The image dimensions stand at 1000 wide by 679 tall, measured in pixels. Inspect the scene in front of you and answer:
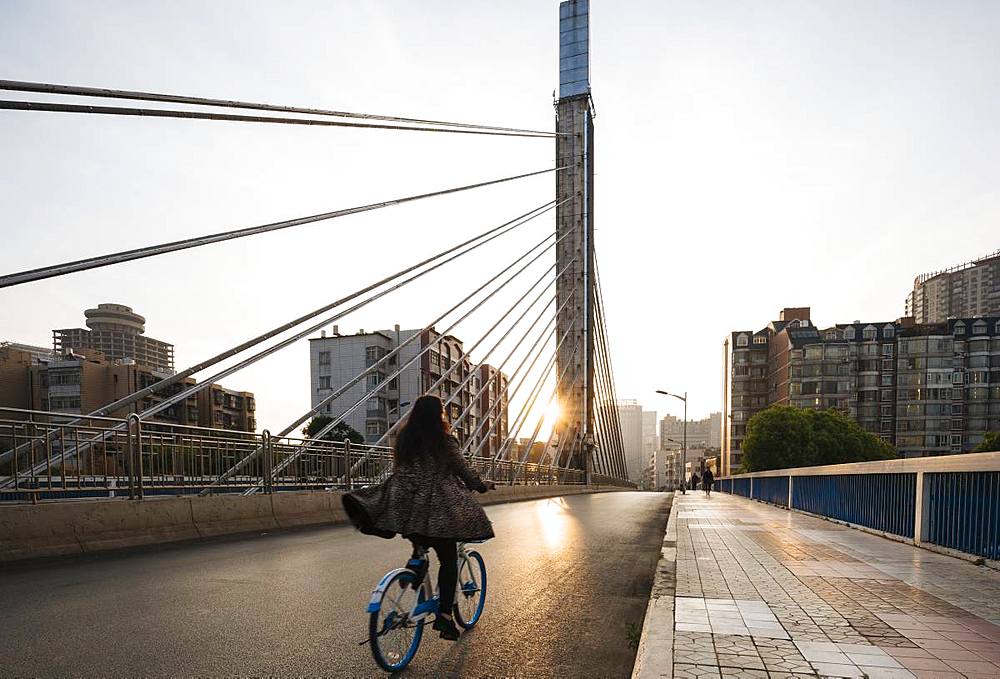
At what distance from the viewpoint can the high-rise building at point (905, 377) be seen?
8231 cm

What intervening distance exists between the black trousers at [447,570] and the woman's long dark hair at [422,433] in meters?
0.52

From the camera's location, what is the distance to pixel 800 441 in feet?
188

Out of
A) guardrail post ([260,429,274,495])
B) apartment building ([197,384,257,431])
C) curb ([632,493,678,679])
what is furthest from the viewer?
apartment building ([197,384,257,431])

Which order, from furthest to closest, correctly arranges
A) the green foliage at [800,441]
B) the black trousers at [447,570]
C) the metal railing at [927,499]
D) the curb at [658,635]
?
the green foliage at [800,441]
the metal railing at [927,499]
the black trousers at [447,570]
the curb at [658,635]

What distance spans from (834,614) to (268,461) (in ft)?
32.4

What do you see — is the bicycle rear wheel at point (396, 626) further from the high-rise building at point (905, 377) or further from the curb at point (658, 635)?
the high-rise building at point (905, 377)

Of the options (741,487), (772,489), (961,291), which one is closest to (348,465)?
(772,489)

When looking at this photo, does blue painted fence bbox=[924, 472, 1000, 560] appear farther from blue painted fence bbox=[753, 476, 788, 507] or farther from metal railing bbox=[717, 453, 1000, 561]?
blue painted fence bbox=[753, 476, 788, 507]

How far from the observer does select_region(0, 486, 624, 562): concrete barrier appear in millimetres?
6887

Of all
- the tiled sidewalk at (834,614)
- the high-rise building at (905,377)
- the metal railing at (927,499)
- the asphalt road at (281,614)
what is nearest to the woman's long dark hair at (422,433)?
the asphalt road at (281,614)

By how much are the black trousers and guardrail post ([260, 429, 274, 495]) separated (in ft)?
28.5

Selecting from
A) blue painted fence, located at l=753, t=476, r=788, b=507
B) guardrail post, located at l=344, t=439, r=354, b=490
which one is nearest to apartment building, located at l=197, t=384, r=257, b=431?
blue painted fence, located at l=753, t=476, r=788, b=507

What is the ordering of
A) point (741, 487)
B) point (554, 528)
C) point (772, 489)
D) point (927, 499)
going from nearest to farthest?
point (927, 499)
point (554, 528)
point (772, 489)
point (741, 487)

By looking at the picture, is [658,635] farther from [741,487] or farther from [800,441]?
→ [800,441]
